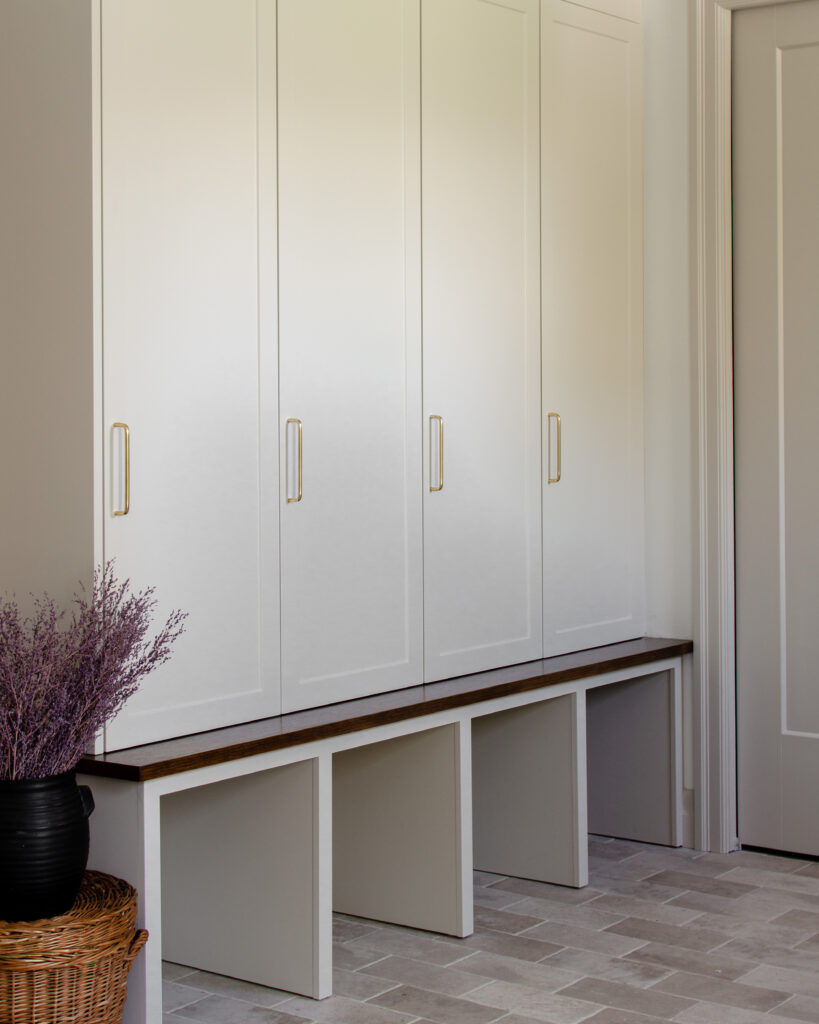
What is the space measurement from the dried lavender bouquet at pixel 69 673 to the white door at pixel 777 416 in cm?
203

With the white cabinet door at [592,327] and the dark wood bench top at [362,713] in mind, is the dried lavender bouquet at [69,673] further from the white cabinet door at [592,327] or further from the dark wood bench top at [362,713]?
the white cabinet door at [592,327]

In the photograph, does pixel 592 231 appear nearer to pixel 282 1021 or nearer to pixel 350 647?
pixel 350 647

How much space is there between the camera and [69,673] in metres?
2.25

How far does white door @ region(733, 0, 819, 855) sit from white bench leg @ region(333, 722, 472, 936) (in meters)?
1.15

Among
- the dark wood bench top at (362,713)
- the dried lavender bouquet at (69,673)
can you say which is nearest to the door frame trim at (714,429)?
the dark wood bench top at (362,713)

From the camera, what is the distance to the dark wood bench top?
7.77ft

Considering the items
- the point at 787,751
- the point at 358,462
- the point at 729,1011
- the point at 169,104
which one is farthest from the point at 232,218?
the point at 787,751

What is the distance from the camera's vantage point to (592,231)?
12.2 feet

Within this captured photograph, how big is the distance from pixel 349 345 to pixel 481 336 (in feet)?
1.73

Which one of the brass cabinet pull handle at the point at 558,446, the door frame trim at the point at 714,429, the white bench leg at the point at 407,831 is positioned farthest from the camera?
the door frame trim at the point at 714,429

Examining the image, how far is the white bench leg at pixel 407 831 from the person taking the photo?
3.07 meters

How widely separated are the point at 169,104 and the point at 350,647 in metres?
1.27

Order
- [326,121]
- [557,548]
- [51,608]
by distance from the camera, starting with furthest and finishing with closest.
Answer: [557,548], [326,121], [51,608]

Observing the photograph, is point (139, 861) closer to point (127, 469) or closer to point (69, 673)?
point (69, 673)
